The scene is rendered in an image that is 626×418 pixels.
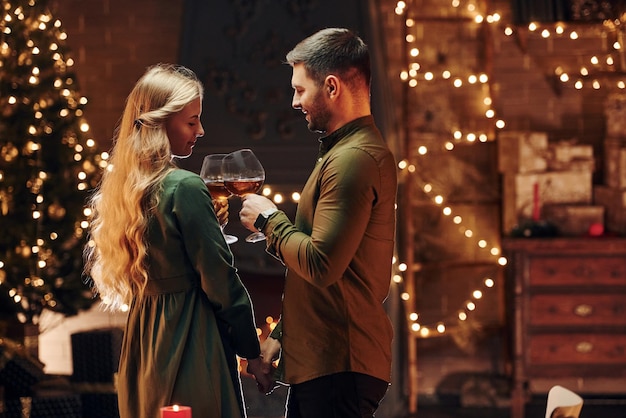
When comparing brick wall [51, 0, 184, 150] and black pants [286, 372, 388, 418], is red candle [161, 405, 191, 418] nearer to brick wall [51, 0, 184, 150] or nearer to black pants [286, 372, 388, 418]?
black pants [286, 372, 388, 418]

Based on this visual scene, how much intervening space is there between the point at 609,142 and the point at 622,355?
112cm

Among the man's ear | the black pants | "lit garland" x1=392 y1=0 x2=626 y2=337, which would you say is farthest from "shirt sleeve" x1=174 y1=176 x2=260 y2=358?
"lit garland" x1=392 y1=0 x2=626 y2=337

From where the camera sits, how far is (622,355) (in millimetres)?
5160

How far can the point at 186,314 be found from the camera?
2549mm

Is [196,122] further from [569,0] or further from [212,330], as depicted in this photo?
[569,0]

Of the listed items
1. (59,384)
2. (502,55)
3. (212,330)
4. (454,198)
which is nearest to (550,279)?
(454,198)

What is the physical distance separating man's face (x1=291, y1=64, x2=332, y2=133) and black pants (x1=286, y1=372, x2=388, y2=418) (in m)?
0.58

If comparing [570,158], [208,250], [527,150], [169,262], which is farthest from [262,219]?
[570,158]

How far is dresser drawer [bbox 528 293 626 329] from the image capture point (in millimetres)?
5148

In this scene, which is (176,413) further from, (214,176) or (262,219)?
(214,176)

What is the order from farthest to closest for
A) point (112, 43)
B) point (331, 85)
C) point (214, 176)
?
point (112, 43), point (214, 176), point (331, 85)

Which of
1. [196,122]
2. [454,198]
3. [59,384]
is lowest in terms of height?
[59,384]

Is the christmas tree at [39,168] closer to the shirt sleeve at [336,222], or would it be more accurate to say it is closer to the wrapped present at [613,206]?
the wrapped present at [613,206]

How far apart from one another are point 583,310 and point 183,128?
3.15 meters
